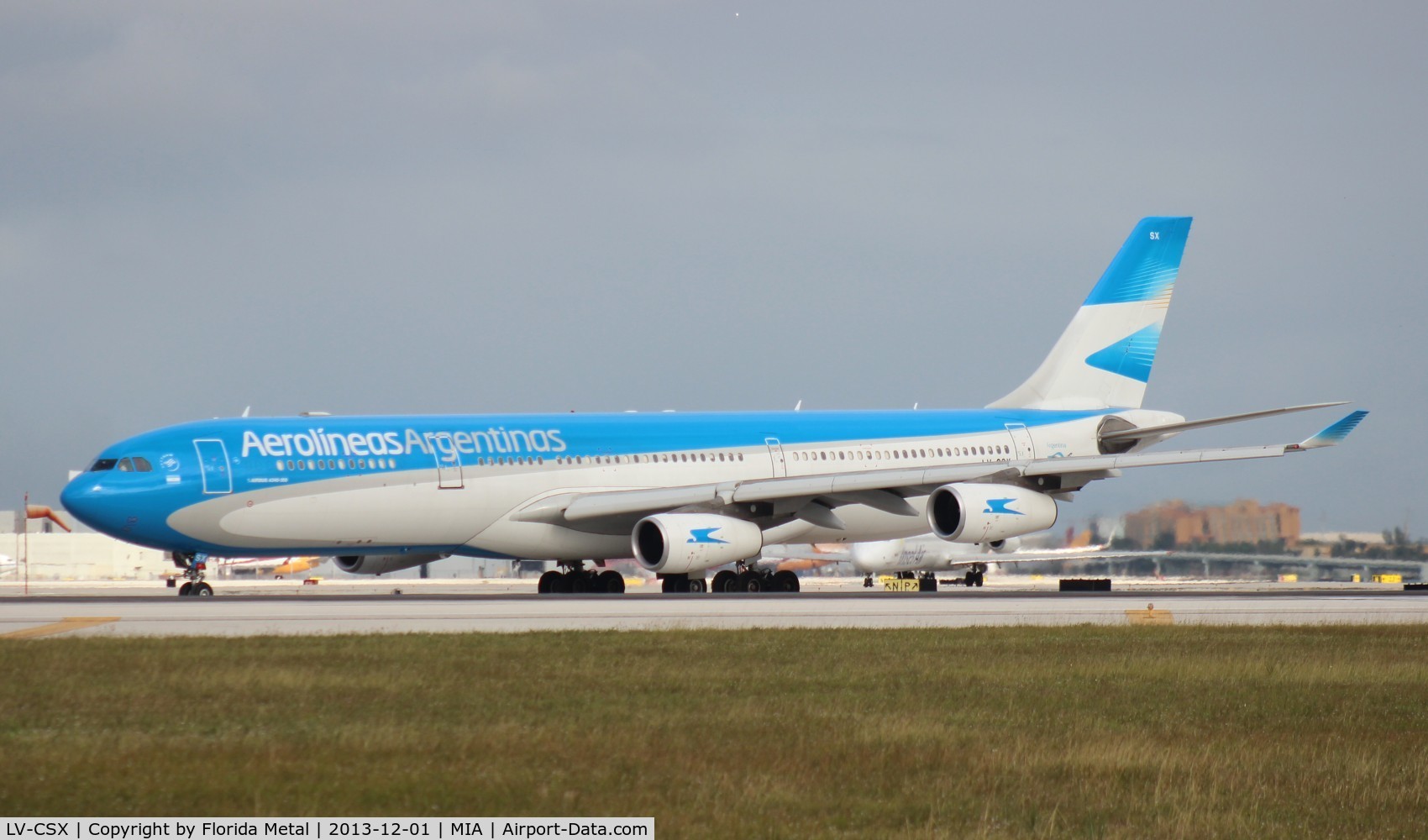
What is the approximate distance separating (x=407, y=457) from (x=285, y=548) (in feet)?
9.80

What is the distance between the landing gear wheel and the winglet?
15.0m

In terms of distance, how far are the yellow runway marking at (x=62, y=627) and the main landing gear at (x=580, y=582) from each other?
14163mm

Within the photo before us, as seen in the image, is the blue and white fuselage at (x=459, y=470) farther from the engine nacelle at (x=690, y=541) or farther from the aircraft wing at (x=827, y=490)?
the engine nacelle at (x=690, y=541)

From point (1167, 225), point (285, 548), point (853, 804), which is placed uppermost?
point (1167, 225)

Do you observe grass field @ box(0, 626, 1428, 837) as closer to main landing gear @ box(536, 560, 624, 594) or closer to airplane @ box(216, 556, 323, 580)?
main landing gear @ box(536, 560, 624, 594)

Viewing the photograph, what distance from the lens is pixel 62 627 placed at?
23094 mm

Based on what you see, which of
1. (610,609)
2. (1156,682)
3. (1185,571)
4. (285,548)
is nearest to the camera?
(1156,682)

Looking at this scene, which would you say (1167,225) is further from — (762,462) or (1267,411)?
(762,462)

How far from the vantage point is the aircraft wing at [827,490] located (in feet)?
114

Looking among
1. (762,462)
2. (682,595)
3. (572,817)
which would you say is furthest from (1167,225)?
(572,817)

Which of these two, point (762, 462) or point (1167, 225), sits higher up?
point (1167, 225)

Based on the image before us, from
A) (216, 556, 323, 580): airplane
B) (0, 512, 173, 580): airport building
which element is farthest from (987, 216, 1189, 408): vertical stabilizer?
(0, 512, 173, 580): airport building

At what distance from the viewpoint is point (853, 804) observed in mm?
10375

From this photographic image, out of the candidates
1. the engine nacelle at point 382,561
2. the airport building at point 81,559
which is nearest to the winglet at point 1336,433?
the engine nacelle at point 382,561
